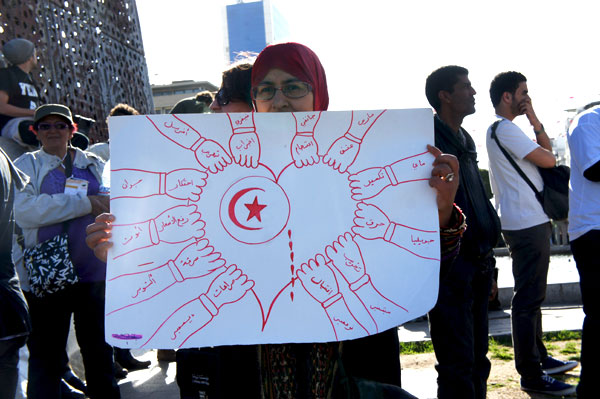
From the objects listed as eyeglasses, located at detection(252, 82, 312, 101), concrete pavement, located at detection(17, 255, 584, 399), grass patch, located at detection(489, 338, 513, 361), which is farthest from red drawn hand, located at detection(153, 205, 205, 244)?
grass patch, located at detection(489, 338, 513, 361)

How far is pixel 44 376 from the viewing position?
3135mm

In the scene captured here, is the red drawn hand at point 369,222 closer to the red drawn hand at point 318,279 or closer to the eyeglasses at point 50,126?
the red drawn hand at point 318,279

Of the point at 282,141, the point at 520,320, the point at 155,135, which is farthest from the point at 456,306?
the point at 155,135

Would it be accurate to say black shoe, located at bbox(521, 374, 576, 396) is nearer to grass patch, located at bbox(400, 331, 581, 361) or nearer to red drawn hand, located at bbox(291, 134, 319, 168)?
grass patch, located at bbox(400, 331, 581, 361)

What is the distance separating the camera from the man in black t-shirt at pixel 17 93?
442 cm

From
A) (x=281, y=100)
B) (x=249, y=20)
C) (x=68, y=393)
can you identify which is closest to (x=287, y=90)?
(x=281, y=100)

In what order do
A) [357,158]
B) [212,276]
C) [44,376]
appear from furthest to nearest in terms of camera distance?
[44,376] → [357,158] → [212,276]

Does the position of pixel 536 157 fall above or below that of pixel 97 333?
above

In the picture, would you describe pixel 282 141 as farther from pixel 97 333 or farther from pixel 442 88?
pixel 97 333

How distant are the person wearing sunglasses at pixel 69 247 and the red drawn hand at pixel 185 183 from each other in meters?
1.70

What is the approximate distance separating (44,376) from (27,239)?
0.76 m

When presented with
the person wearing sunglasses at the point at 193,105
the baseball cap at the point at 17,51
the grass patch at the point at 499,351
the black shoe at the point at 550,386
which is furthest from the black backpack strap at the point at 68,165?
the grass patch at the point at 499,351

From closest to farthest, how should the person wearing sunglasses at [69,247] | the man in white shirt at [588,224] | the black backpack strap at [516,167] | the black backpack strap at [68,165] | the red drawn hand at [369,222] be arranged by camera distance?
the red drawn hand at [369,222]
the man in white shirt at [588,224]
the person wearing sunglasses at [69,247]
the black backpack strap at [68,165]
the black backpack strap at [516,167]

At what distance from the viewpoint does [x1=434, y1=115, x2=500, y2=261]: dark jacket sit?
2.92 m
